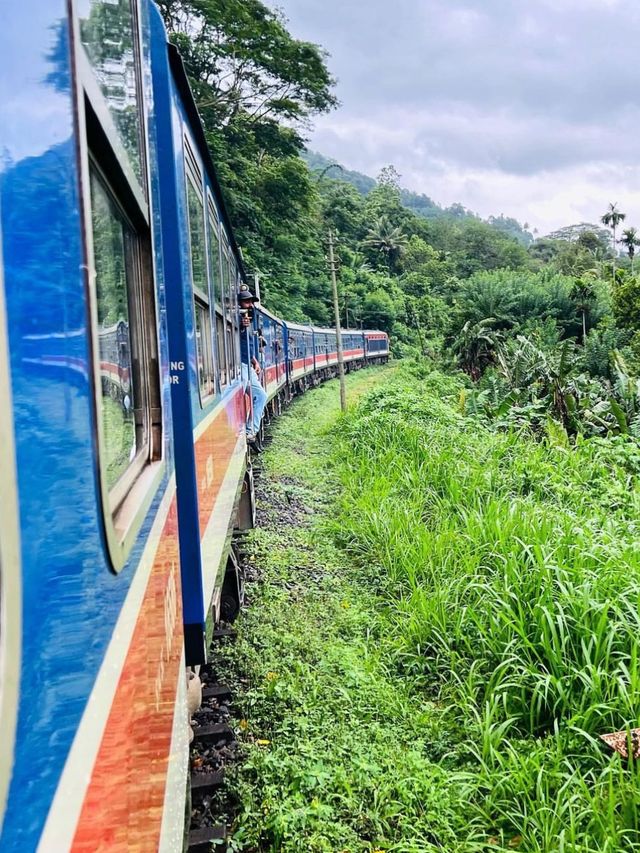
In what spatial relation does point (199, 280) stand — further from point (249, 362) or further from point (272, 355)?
point (272, 355)

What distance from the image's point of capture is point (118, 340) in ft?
5.14

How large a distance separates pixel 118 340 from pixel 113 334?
7 centimetres

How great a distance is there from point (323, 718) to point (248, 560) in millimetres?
2447

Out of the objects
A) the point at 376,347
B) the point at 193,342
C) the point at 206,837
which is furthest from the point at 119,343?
the point at 376,347

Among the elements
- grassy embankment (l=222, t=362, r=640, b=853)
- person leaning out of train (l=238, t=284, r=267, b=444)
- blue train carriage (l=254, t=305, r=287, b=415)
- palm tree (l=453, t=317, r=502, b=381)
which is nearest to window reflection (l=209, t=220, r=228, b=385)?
grassy embankment (l=222, t=362, r=640, b=853)

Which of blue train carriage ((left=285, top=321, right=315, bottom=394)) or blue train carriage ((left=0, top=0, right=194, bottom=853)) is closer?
blue train carriage ((left=0, top=0, right=194, bottom=853))

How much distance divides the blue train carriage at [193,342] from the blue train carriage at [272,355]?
21.7ft

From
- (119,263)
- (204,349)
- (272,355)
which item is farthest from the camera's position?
(272,355)

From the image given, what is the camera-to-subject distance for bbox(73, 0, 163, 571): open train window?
111 cm

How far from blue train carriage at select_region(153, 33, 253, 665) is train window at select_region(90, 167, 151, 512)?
583mm

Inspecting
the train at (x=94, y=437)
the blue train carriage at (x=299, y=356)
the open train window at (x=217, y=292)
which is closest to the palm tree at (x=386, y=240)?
the blue train carriage at (x=299, y=356)

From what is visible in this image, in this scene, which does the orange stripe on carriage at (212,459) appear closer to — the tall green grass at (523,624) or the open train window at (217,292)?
the open train window at (217,292)

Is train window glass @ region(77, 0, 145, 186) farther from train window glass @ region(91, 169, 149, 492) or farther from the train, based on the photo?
train window glass @ region(91, 169, 149, 492)

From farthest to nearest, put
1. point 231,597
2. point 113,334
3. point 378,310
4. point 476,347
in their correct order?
point 378,310 < point 476,347 < point 231,597 < point 113,334
